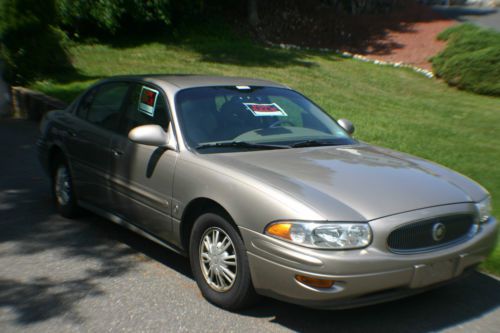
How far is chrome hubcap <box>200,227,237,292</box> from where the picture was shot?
4.39 meters

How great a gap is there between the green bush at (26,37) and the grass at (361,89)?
1.51ft

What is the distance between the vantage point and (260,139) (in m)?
5.17

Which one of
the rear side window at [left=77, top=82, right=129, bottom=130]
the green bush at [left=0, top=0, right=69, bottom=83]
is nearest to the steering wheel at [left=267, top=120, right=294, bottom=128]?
the rear side window at [left=77, top=82, right=129, bottom=130]

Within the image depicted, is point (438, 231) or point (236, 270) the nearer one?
point (438, 231)

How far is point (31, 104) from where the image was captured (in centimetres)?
1306

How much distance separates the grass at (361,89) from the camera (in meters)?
10.1

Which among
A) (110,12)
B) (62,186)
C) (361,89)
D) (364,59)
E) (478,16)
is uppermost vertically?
(110,12)

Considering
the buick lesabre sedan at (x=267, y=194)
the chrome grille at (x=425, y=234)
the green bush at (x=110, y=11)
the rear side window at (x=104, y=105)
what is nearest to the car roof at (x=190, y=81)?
the buick lesabre sedan at (x=267, y=194)

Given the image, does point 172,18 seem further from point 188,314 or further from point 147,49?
point 188,314

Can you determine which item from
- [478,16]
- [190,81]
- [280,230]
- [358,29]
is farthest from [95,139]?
[478,16]

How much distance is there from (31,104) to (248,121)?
29.3ft

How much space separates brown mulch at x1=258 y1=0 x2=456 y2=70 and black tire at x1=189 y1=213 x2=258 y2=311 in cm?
1778

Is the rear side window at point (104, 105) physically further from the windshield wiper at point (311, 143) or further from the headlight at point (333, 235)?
the headlight at point (333, 235)

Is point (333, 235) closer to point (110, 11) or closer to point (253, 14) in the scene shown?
point (110, 11)
